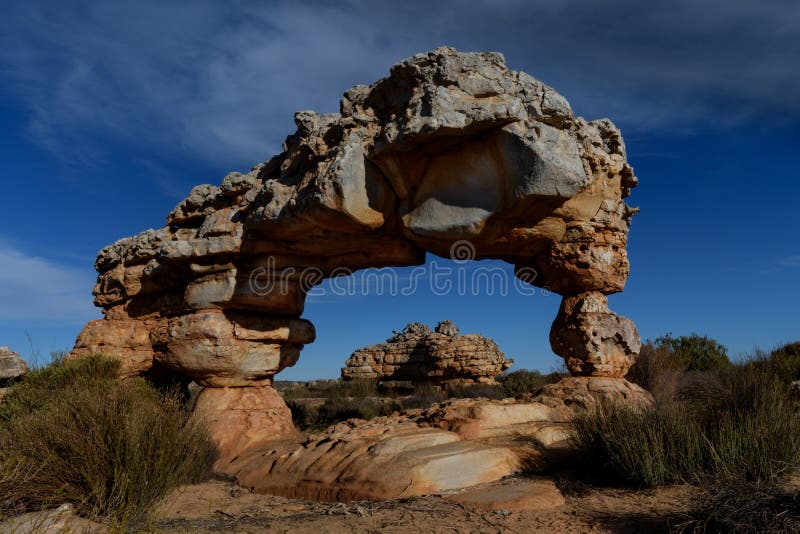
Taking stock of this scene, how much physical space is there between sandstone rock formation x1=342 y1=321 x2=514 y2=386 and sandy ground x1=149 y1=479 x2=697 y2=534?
1358cm

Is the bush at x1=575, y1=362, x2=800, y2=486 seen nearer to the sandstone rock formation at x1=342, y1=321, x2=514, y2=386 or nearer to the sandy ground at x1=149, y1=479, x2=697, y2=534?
the sandy ground at x1=149, y1=479, x2=697, y2=534

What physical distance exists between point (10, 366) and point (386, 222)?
24.7ft

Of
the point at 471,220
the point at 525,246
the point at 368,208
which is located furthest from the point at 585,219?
the point at 368,208

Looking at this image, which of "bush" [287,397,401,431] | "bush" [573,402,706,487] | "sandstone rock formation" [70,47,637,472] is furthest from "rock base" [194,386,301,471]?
"bush" [573,402,706,487]

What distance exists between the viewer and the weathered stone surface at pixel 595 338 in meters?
8.43

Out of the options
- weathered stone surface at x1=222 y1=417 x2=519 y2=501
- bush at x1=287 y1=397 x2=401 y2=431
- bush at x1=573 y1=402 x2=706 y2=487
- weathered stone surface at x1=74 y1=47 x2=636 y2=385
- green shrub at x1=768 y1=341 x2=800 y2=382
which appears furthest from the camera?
green shrub at x1=768 y1=341 x2=800 y2=382

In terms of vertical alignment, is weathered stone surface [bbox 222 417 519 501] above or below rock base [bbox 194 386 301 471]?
below

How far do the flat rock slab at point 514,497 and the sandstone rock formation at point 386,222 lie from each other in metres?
3.22

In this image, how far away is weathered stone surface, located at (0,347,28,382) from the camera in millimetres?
9758

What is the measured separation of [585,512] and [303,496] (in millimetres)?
3017

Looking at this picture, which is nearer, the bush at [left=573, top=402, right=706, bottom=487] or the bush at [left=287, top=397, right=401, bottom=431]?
the bush at [left=573, top=402, right=706, bottom=487]

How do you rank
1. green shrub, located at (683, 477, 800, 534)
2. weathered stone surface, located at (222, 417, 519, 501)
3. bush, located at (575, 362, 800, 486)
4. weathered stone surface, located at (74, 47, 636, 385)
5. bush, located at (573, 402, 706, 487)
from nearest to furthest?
green shrub, located at (683, 477, 800, 534), bush, located at (575, 362, 800, 486), bush, located at (573, 402, 706, 487), weathered stone surface, located at (222, 417, 519, 501), weathered stone surface, located at (74, 47, 636, 385)

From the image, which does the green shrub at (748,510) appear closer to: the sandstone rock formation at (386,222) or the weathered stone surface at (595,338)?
the sandstone rock formation at (386,222)

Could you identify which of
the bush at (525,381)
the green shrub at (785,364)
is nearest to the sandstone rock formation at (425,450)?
the green shrub at (785,364)
